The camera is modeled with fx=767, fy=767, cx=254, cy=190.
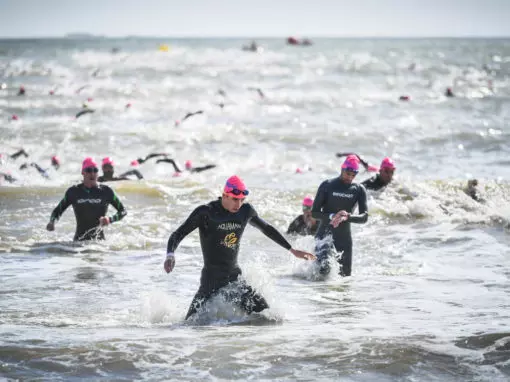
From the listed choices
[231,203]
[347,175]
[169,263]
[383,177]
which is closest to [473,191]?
[383,177]

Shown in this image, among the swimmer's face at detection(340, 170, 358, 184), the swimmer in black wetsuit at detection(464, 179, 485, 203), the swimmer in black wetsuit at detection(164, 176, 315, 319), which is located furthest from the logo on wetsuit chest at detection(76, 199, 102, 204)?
the swimmer in black wetsuit at detection(464, 179, 485, 203)

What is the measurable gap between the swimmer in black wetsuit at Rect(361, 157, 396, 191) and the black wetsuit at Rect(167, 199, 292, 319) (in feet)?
21.2

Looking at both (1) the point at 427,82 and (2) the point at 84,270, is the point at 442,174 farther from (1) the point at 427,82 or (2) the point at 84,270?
(1) the point at 427,82

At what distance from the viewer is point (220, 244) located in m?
7.66

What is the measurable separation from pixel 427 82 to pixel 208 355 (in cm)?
4883

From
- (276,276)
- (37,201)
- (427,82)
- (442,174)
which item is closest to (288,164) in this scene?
(442,174)

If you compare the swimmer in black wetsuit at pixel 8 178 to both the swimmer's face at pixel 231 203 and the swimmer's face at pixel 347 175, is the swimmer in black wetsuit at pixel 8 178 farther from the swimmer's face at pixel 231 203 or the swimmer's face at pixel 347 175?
the swimmer's face at pixel 231 203

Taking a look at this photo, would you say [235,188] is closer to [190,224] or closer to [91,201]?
[190,224]

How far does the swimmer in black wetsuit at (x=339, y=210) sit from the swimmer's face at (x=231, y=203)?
2526 millimetres

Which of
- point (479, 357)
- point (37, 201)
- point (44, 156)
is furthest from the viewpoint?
point (44, 156)

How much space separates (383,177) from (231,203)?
708 centimetres

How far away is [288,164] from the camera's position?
22.3 metres

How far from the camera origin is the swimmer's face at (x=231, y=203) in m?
7.49

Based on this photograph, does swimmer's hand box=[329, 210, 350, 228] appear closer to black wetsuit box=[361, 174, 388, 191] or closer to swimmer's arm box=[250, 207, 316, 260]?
swimmer's arm box=[250, 207, 316, 260]
